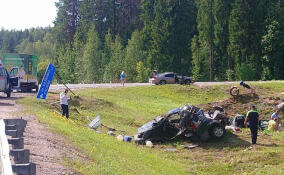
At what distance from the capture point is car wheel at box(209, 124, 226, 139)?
21875mm

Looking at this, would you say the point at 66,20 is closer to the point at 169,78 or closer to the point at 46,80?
the point at 169,78

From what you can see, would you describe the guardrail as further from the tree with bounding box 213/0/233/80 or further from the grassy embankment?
the tree with bounding box 213/0/233/80

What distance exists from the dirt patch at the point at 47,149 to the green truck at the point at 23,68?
16.9 metres

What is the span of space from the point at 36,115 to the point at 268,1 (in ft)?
161

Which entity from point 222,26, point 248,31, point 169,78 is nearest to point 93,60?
point 222,26

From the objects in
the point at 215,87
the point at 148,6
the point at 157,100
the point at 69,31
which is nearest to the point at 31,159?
the point at 157,100

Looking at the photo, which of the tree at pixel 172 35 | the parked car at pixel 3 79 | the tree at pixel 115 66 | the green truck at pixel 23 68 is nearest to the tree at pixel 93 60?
the tree at pixel 115 66

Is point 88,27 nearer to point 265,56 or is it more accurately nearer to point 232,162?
point 265,56

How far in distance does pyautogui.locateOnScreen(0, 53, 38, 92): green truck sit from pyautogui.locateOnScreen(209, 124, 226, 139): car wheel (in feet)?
56.1

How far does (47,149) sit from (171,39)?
61.5 m

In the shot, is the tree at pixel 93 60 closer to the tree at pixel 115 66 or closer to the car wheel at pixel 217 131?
the tree at pixel 115 66

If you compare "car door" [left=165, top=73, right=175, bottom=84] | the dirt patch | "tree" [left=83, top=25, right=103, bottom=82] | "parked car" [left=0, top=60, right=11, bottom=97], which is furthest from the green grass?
"tree" [left=83, top=25, right=103, bottom=82]

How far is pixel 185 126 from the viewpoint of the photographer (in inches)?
879

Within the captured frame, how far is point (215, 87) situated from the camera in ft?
138
